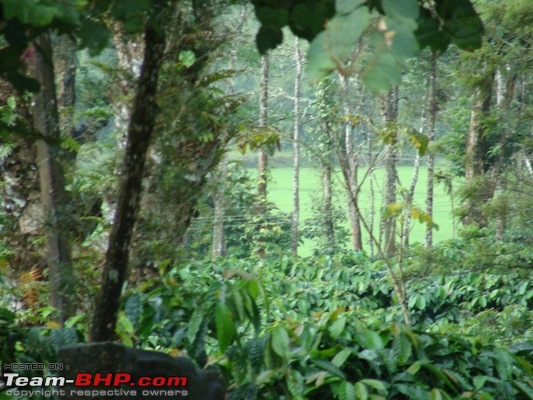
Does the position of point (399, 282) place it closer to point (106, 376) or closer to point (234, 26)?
point (234, 26)

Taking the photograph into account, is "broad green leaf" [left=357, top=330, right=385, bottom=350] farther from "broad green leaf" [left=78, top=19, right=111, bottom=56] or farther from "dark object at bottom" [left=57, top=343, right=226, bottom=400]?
"broad green leaf" [left=78, top=19, right=111, bottom=56]

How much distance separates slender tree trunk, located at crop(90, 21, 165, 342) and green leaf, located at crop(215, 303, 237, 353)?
0.60 meters

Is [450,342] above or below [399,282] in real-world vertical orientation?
above

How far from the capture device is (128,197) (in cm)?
222

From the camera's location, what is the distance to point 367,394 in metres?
3.25

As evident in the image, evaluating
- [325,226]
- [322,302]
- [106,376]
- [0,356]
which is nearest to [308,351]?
[0,356]

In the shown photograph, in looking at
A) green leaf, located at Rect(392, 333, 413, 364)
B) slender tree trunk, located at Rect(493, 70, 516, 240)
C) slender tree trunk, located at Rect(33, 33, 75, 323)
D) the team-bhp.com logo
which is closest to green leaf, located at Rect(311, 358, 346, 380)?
green leaf, located at Rect(392, 333, 413, 364)

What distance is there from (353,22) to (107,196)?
2160 mm

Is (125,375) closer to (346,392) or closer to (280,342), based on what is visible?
(280,342)

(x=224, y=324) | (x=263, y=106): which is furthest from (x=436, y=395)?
(x=263, y=106)

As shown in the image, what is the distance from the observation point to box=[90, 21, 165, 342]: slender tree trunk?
2.21m

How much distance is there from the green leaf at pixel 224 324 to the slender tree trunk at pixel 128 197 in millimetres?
602

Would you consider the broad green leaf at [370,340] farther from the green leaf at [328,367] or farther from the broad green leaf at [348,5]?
the broad green leaf at [348,5]

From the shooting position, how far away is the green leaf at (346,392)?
3212mm
